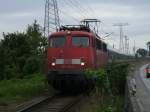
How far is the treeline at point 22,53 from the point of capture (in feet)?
140

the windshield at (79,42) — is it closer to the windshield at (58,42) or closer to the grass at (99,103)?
the windshield at (58,42)

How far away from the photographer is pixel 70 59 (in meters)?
24.2

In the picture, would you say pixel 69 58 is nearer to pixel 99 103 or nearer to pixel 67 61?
pixel 67 61

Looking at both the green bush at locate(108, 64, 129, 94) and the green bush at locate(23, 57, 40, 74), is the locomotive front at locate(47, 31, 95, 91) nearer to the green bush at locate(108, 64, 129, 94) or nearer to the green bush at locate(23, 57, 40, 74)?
the green bush at locate(108, 64, 129, 94)

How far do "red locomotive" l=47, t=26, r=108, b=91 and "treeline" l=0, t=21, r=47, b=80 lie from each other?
1539 centimetres

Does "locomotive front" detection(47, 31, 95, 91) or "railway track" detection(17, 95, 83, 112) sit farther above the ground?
"locomotive front" detection(47, 31, 95, 91)

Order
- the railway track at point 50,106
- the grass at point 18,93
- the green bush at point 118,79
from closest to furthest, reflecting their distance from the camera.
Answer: the railway track at point 50,106, the grass at point 18,93, the green bush at point 118,79

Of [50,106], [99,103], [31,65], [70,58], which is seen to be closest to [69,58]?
[70,58]

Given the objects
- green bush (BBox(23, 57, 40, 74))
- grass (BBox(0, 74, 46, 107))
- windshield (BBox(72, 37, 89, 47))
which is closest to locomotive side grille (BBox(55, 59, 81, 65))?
windshield (BBox(72, 37, 89, 47))

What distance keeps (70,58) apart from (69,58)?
5 cm

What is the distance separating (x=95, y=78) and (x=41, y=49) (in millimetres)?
31598

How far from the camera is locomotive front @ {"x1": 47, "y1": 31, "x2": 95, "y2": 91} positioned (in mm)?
23328

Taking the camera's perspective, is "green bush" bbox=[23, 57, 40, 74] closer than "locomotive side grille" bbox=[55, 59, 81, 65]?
No

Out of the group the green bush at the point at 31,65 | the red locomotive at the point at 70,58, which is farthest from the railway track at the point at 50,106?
the green bush at the point at 31,65
